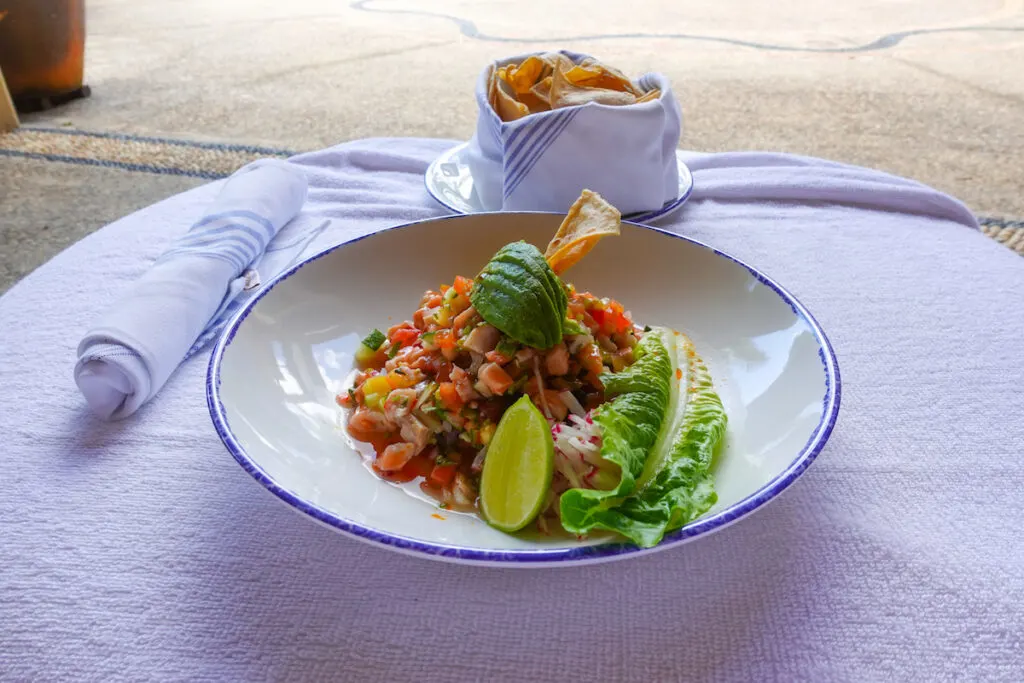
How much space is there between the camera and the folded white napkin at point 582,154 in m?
1.62

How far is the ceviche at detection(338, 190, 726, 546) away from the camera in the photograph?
0.90m

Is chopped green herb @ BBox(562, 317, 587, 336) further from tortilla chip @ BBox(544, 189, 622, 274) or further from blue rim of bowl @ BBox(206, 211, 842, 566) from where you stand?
blue rim of bowl @ BBox(206, 211, 842, 566)

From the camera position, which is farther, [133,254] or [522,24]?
[522,24]

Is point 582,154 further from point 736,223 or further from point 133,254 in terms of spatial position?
point 133,254

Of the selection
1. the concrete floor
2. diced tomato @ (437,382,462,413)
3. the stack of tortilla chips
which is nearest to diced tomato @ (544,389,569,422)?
diced tomato @ (437,382,462,413)

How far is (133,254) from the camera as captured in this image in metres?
1.57

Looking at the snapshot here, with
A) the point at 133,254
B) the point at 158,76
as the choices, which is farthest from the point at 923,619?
the point at 158,76

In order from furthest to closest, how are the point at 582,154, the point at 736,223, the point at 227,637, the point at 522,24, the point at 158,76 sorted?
the point at 522,24
the point at 158,76
the point at 736,223
the point at 582,154
the point at 227,637

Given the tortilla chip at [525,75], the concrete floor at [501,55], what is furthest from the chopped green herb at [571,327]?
the concrete floor at [501,55]

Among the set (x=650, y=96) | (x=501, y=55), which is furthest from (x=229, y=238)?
(x=501, y=55)

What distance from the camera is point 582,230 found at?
124cm

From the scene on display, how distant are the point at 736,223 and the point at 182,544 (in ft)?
4.40

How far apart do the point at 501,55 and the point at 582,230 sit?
16.2 ft

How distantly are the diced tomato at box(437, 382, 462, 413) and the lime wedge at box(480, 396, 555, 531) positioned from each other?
5.4 inches
